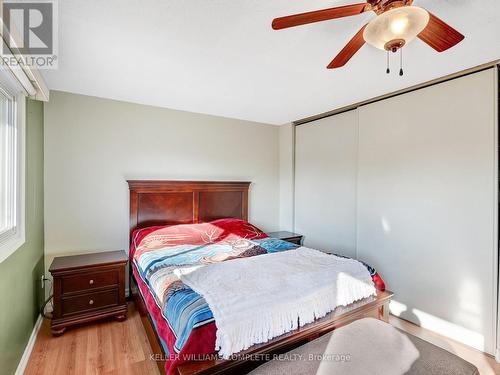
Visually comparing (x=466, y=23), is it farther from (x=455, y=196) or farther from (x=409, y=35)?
(x=455, y=196)

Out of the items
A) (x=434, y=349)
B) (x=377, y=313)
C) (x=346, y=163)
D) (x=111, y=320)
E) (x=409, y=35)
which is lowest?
(x=111, y=320)

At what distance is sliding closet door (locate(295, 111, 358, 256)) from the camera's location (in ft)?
10.7

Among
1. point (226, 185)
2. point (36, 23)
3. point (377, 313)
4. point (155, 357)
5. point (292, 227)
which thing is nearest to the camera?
point (36, 23)

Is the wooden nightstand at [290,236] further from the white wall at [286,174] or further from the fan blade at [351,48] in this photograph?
the fan blade at [351,48]

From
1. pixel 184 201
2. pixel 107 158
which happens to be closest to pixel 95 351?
pixel 184 201

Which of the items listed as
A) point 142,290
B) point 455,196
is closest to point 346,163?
point 455,196

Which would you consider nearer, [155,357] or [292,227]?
[155,357]

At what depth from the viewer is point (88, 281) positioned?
7.99ft

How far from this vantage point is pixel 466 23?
160cm

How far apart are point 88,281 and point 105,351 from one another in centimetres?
64

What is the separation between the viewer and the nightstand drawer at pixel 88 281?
2.35 m

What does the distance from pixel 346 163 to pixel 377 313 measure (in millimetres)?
1795

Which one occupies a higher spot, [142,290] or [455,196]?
[455,196]

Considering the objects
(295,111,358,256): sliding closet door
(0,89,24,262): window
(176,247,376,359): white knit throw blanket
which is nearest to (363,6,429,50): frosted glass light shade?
(176,247,376,359): white knit throw blanket
